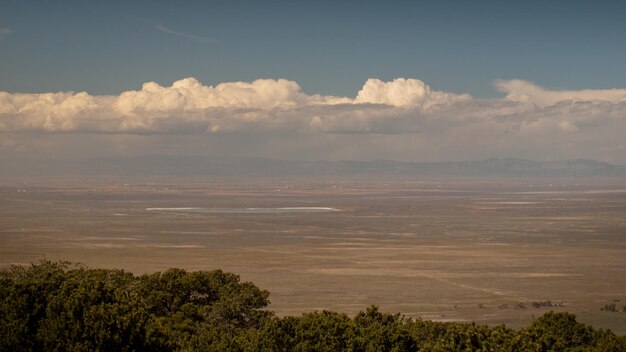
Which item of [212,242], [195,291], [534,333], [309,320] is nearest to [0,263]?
[212,242]

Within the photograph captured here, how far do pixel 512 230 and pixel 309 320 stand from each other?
116808 millimetres

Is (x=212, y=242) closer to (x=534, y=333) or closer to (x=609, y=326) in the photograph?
(x=609, y=326)

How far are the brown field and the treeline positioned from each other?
2604cm

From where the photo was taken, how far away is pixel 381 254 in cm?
11200

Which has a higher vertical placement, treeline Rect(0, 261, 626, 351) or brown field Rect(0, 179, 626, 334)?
treeline Rect(0, 261, 626, 351)

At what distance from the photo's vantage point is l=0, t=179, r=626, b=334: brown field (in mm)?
77188

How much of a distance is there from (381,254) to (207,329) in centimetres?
7308

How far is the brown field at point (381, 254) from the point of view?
77188 millimetres

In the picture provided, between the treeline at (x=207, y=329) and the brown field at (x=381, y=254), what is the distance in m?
26.0

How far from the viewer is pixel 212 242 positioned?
12450 cm

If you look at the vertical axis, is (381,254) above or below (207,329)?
below

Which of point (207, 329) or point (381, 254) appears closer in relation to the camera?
point (207, 329)

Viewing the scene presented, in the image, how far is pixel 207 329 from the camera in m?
40.2

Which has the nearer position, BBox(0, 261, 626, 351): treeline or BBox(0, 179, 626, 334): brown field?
BBox(0, 261, 626, 351): treeline
